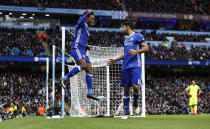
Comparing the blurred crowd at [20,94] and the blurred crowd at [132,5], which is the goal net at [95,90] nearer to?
the blurred crowd at [20,94]

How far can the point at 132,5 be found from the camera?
39.4 m

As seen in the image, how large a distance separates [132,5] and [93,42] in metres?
9.48

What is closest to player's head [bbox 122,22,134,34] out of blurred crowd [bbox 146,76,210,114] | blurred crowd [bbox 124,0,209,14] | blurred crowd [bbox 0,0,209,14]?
blurred crowd [bbox 146,76,210,114]

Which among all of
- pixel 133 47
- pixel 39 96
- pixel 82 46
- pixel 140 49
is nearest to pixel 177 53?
pixel 39 96

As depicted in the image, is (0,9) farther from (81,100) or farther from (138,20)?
(81,100)

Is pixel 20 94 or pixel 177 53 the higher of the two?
pixel 177 53

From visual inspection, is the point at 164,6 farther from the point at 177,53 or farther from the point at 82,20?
the point at 82,20

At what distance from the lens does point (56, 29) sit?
3403 cm

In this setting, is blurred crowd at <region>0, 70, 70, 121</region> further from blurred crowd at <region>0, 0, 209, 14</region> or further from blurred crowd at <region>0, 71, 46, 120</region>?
blurred crowd at <region>0, 0, 209, 14</region>

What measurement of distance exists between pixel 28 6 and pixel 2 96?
1300 cm

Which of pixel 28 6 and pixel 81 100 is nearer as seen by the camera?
pixel 81 100

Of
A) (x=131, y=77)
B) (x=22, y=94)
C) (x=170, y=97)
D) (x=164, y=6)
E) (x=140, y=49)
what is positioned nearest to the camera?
(x=140, y=49)

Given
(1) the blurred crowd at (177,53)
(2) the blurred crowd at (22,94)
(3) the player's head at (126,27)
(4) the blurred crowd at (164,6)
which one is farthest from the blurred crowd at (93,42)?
(3) the player's head at (126,27)

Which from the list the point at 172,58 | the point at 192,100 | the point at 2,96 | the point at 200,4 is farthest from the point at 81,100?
the point at 200,4
